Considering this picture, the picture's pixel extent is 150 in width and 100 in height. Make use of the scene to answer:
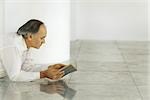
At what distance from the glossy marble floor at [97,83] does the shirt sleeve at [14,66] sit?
0.08 meters

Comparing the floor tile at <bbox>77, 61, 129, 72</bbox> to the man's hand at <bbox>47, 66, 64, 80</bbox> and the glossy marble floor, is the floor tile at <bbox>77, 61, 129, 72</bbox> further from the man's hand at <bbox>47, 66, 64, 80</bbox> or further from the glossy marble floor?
the man's hand at <bbox>47, 66, 64, 80</bbox>

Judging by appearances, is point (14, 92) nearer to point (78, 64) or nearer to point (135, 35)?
point (78, 64)

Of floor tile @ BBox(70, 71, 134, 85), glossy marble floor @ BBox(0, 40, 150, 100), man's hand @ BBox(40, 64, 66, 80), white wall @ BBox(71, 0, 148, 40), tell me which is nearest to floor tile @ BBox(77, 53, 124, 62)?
glossy marble floor @ BBox(0, 40, 150, 100)

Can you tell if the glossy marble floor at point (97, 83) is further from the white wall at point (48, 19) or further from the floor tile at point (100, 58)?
the white wall at point (48, 19)

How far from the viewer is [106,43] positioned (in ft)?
24.0

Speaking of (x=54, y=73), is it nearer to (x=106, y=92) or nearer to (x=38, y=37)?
(x=38, y=37)

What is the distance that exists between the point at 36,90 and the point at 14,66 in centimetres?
33

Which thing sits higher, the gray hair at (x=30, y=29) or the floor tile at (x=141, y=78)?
the gray hair at (x=30, y=29)

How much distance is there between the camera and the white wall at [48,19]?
4.80 m

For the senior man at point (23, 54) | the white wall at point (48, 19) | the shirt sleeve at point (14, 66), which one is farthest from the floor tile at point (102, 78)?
the white wall at point (48, 19)

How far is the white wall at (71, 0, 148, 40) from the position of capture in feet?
25.3

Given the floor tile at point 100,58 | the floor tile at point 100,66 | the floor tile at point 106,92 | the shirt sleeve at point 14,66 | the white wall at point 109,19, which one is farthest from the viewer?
the white wall at point 109,19

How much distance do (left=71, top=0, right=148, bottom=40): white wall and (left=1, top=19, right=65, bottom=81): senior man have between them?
3.81 metres

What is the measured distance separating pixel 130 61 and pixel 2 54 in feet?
6.81
